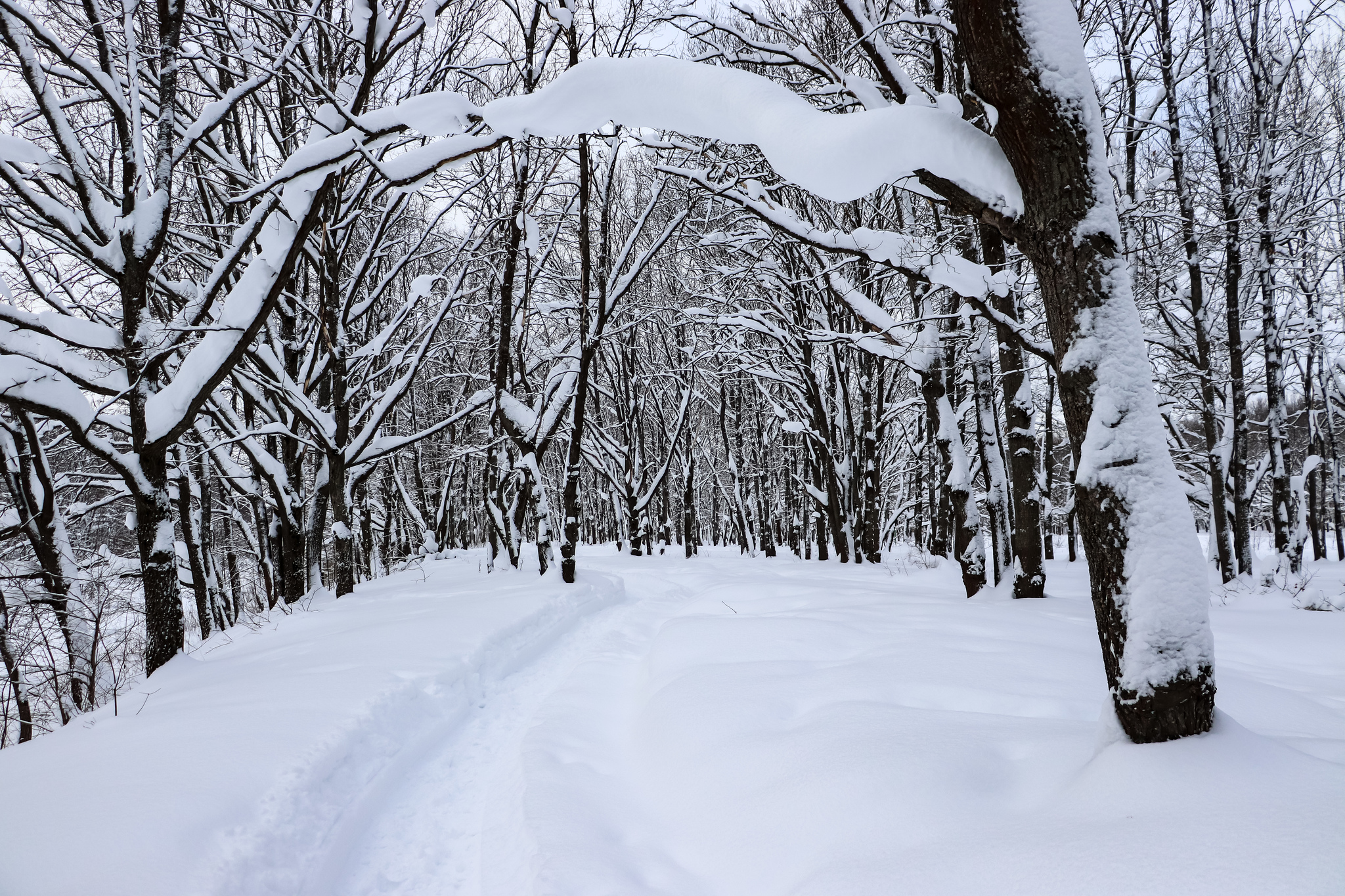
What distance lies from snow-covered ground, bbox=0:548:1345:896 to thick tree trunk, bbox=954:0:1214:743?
0.94 feet

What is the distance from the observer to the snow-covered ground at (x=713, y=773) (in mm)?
2004

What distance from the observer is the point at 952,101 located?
303 cm

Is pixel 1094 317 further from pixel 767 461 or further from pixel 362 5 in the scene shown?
pixel 767 461

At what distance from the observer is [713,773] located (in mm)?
3330

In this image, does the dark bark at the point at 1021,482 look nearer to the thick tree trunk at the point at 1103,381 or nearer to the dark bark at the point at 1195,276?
the dark bark at the point at 1195,276

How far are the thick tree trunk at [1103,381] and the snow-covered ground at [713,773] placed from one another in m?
0.29

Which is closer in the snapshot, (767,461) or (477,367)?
(477,367)

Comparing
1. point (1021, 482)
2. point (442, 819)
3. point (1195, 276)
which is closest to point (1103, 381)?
point (442, 819)

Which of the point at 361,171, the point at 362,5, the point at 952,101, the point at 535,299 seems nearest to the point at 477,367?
the point at 535,299

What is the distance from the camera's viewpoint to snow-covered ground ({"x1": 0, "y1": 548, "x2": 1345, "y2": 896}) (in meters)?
2.00

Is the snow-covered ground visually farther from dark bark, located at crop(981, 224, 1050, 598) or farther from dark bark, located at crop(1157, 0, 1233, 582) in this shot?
dark bark, located at crop(1157, 0, 1233, 582)

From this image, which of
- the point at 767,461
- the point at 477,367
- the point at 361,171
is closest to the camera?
the point at 361,171

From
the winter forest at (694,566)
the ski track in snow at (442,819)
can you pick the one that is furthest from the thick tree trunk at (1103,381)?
the ski track in snow at (442,819)

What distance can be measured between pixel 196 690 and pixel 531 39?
441 inches
